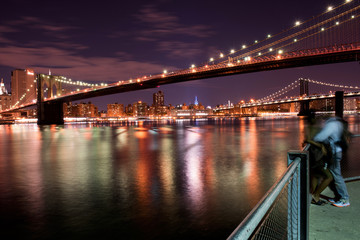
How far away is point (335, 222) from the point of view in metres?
4.29

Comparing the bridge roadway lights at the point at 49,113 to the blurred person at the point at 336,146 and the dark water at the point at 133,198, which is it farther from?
the blurred person at the point at 336,146

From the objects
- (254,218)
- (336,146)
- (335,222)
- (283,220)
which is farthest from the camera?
(336,146)

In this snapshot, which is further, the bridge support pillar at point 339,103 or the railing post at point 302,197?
the bridge support pillar at point 339,103

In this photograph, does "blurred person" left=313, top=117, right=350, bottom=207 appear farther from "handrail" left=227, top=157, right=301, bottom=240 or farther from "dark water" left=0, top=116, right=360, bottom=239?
"handrail" left=227, top=157, right=301, bottom=240

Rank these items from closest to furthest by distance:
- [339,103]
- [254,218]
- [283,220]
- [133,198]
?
[254,218] < [283,220] < [133,198] < [339,103]

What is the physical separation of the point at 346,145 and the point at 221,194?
10.0ft

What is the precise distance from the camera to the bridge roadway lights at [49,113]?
226 feet

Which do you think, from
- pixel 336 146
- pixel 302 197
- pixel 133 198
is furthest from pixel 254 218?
pixel 133 198

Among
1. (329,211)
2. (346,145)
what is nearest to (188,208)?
(329,211)

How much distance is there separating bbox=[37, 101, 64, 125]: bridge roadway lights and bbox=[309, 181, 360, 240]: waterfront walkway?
7184 centimetres

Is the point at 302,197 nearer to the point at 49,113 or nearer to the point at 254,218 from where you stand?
the point at 254,218

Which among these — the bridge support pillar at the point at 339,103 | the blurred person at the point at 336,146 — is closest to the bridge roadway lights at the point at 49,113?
the bridge support pillar at the point at 339,103

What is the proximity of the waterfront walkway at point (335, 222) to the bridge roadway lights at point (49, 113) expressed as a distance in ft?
236

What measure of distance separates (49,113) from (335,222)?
2949 inches
